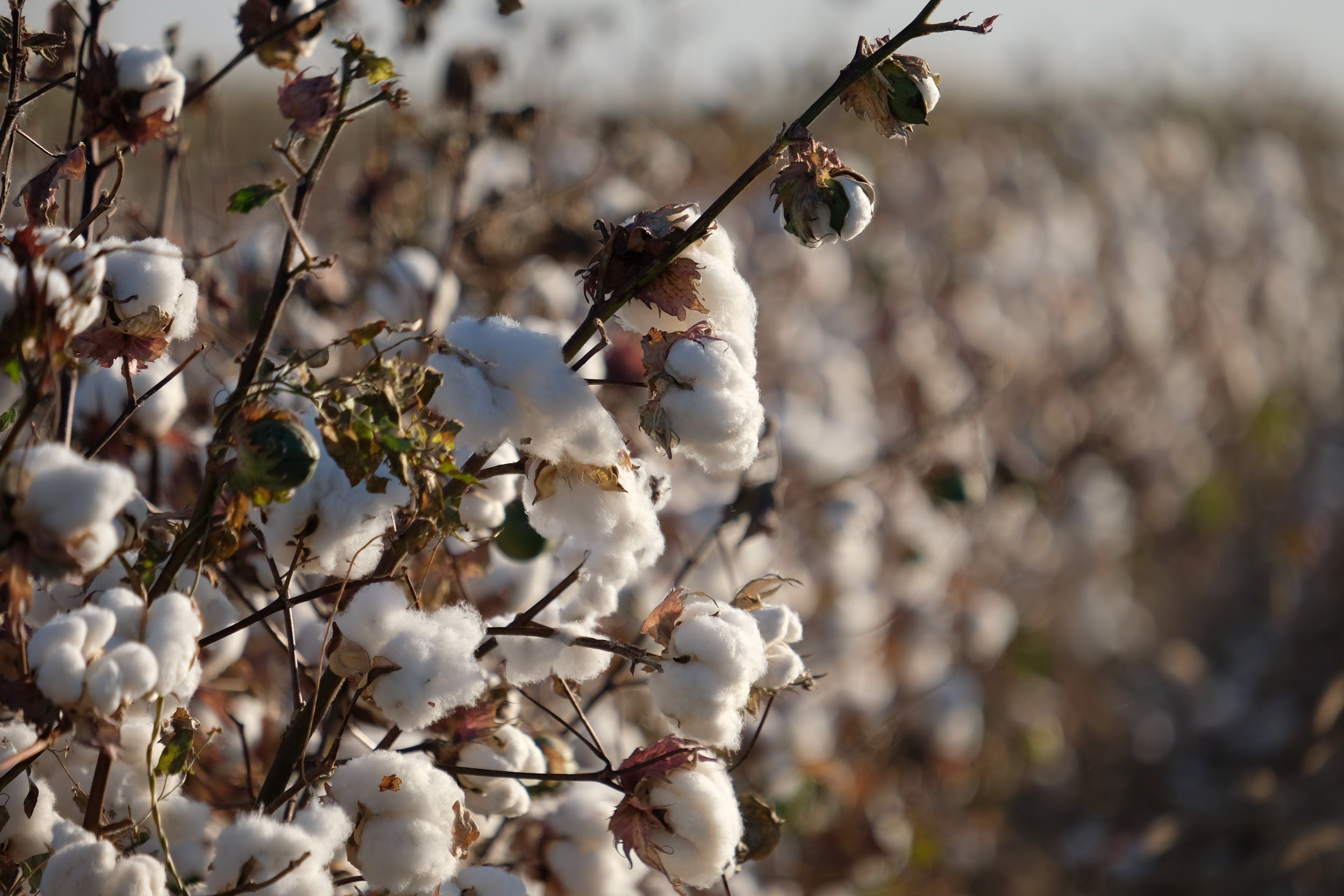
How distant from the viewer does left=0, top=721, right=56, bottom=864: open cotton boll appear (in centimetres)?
96

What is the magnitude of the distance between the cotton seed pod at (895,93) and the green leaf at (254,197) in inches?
18.2

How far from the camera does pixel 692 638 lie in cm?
94

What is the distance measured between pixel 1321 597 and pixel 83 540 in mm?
4981

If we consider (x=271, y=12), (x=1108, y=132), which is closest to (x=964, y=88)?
(x=1108, y=132)

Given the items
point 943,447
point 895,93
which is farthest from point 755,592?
point 943,447

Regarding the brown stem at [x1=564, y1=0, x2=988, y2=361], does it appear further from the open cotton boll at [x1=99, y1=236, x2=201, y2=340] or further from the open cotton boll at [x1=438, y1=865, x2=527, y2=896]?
the open cotton boll at [x1=438, y1=865, x2=527, y2=896]

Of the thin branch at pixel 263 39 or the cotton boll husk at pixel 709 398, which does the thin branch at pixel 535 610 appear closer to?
the cotton boll husk at pixel 709 398

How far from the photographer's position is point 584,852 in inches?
49.4

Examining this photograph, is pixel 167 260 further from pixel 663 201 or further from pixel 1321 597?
pixel 1321 597

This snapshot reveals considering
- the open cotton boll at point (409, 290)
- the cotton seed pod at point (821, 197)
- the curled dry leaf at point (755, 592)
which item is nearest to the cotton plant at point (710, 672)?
the curled dry leaf at point (755, 592)

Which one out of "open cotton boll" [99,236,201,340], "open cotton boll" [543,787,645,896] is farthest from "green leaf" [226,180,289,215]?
"open cotton boll" [543,787,645,896]

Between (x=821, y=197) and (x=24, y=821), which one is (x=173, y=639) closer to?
(x=24, y=821)

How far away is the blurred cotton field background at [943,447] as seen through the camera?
6.84 feet

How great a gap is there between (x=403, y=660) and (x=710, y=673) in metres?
0.24
